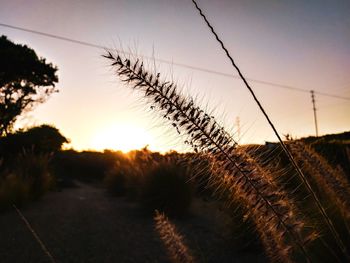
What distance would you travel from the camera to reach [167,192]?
6891 mm

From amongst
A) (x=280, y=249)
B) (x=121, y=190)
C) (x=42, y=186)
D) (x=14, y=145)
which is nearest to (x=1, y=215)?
(x=42, y=186)

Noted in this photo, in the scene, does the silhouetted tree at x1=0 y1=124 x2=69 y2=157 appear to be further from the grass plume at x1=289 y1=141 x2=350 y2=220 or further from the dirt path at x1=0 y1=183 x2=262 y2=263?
the grass plume at x1=289 y1=141 x2=350 y2=220

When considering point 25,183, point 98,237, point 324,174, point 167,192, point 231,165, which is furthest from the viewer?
point 25,183

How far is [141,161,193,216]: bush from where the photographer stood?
6.80m

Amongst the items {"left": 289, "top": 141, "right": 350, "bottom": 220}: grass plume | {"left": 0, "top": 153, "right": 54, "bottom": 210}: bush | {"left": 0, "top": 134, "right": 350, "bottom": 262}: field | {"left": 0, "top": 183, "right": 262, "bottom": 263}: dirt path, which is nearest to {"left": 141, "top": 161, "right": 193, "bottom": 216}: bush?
{"left": 0, "top": 134, "right": 350, "bottom": 262}: field

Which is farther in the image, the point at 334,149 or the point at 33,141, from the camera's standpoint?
the point at 33,141

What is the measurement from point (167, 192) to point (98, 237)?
213cm

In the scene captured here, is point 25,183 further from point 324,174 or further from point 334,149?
point 324,174

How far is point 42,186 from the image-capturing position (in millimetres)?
9359

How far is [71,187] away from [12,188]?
6.74m

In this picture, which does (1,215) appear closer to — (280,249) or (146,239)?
(146,239)

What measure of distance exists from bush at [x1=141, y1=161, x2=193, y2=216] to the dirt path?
311 millimetres

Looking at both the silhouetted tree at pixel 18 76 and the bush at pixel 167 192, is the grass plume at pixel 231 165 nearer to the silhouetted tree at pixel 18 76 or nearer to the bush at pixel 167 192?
the bush at pixel 167 192

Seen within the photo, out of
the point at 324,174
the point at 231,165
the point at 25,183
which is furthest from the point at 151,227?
the point at 231,165
